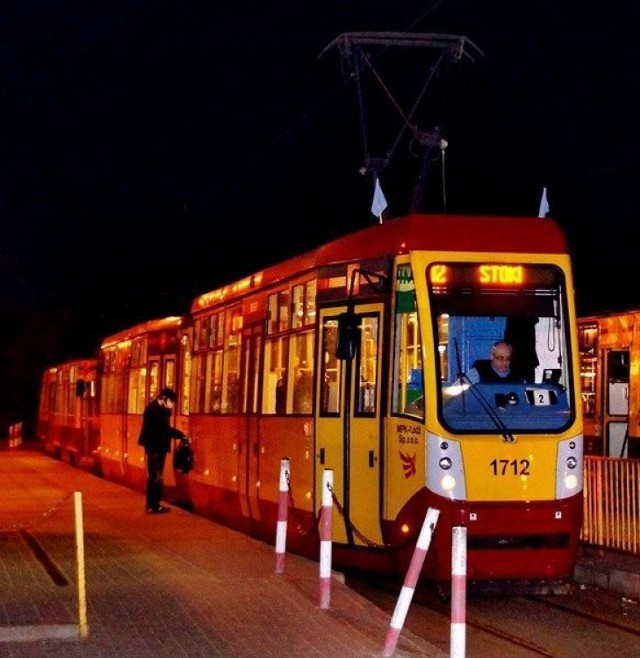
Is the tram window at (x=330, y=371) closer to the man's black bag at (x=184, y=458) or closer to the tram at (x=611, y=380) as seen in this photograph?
the man's black bag at (x=184, y=458)

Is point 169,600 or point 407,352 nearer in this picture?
point 169,600

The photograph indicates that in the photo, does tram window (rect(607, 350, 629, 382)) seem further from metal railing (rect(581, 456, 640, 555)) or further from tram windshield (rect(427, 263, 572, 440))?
tram windshield (rect(427, 263, 572, 440))

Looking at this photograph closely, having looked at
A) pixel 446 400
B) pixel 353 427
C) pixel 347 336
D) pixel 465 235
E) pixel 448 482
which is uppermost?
pixel 465 235

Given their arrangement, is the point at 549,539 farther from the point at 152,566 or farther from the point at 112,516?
the point at 112,516

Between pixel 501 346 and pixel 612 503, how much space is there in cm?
378

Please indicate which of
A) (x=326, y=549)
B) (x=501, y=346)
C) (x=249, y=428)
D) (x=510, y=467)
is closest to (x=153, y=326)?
(x=249, y=428)

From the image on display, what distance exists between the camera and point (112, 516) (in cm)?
2089

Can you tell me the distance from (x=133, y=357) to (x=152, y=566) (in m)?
15.7

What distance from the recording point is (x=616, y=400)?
2436cm

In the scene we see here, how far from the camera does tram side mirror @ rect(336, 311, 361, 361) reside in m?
13.3

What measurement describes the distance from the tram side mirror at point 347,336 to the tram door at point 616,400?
1164 cm

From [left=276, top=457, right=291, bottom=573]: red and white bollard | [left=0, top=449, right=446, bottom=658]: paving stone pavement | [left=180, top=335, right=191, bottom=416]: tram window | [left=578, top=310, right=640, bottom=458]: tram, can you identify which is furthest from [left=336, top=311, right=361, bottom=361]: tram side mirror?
[left=578, top=310, right=640, bottom=458]: tram

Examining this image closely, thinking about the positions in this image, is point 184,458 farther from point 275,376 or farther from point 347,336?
point 347,336

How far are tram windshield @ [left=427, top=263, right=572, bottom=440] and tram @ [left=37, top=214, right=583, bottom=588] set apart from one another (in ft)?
0.04
